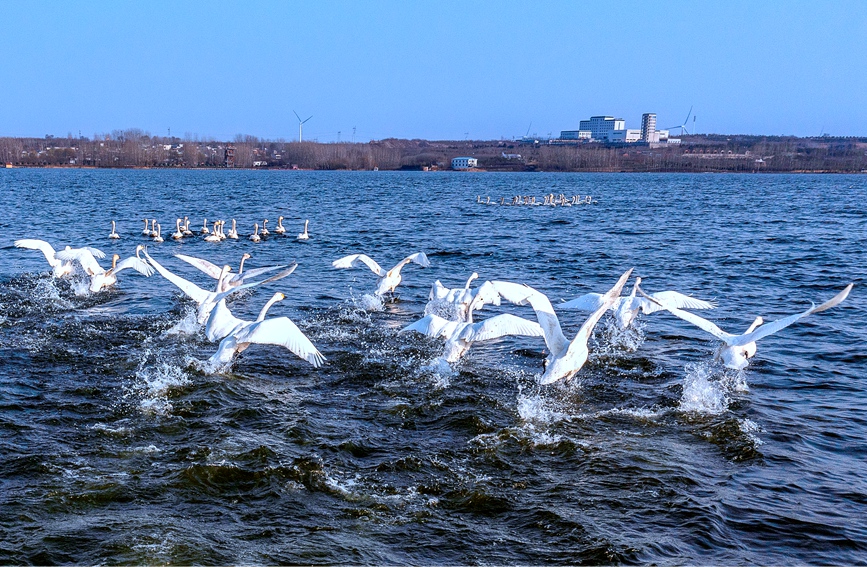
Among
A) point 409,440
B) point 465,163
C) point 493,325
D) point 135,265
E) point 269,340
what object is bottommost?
point 409,440

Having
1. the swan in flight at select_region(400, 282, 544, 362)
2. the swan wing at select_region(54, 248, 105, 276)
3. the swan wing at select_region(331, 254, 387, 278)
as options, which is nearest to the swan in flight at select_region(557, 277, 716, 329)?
the swan in flight at select_region(400, 282, 544, 362)

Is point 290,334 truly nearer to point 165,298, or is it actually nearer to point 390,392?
point 390,392

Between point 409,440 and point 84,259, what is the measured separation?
1186 centimetres

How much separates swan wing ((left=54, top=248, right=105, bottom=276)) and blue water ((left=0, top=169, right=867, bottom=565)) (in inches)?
26.6

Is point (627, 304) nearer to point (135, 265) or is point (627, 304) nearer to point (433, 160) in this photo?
point (135, 265)

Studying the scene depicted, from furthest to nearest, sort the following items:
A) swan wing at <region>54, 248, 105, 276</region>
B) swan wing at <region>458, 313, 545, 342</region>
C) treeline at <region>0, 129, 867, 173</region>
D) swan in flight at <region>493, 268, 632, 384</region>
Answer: treeline at <region>0, 129, 867, 173</region>, swan wing at <region>54, 248, 105, 276</region>, swan wing at <region>458, 313, 545, 342</region>, swan in flight at <region>493, 268, 632, 384</region>

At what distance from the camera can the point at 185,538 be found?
669 cm

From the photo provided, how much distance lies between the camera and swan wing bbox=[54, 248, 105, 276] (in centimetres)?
1742

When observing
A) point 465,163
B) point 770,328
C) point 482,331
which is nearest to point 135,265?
point 482,331

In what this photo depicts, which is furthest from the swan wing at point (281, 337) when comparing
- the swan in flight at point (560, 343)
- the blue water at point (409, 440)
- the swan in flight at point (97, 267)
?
the swan in flight at point (97, 267)

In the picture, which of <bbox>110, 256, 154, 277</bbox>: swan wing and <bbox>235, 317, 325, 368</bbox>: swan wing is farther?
<bbox>110, 256, 154, 277</bbox>: swan wing

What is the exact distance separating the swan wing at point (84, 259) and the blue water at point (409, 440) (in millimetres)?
676

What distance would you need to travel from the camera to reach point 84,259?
57.8 feet

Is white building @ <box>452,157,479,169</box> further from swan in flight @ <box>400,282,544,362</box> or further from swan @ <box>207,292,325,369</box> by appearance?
swan @ <box>207,292,325,369</box>
